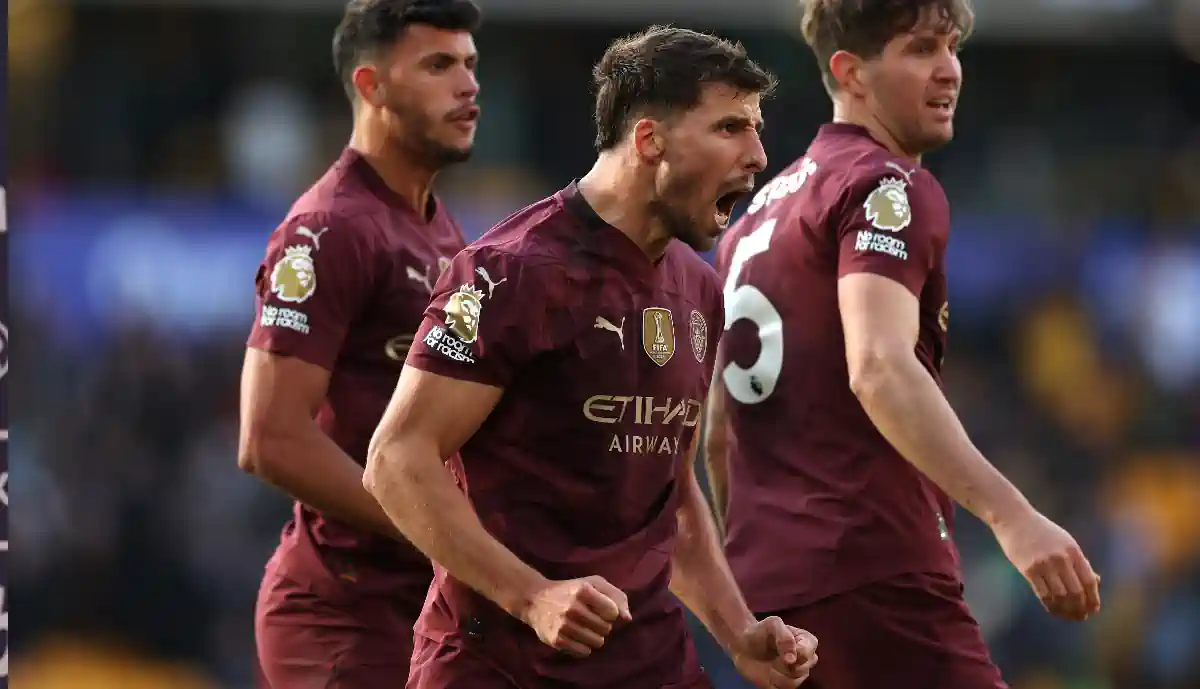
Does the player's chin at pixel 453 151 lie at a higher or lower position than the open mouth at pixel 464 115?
lower

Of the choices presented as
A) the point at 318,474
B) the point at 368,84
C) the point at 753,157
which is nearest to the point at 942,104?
the point at 753,157

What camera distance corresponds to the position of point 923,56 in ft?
17.6

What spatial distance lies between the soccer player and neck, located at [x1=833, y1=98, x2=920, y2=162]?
1.22 meters

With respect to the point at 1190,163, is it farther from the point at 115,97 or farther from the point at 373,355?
the point at 373,355

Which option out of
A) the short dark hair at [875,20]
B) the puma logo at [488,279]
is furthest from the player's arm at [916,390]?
the puma logo at [488,279]

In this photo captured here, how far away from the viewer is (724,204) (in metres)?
4.47

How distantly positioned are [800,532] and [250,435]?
157 cm

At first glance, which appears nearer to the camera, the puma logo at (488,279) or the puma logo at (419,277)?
the puma logo at (488,279)

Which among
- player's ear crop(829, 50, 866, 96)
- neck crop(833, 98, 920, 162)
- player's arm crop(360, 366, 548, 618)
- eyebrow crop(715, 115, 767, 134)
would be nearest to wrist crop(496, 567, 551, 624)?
player's arm crop(360, 366, 548, 618)

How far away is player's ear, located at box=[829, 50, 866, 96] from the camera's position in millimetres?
5453

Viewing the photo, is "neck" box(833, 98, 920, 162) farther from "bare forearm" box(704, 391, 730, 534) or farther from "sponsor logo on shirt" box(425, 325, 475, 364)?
"sponsor logo on shirt" box(425, 325, 475, 364)

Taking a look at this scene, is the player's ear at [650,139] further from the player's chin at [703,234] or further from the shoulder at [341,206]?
the shoulder at [341,206]

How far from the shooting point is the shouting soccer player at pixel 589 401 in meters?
4.15

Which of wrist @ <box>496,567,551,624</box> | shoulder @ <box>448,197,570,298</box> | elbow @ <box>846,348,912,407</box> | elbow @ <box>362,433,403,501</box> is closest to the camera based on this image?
wrist @ <box>496,567,551,624</box>
